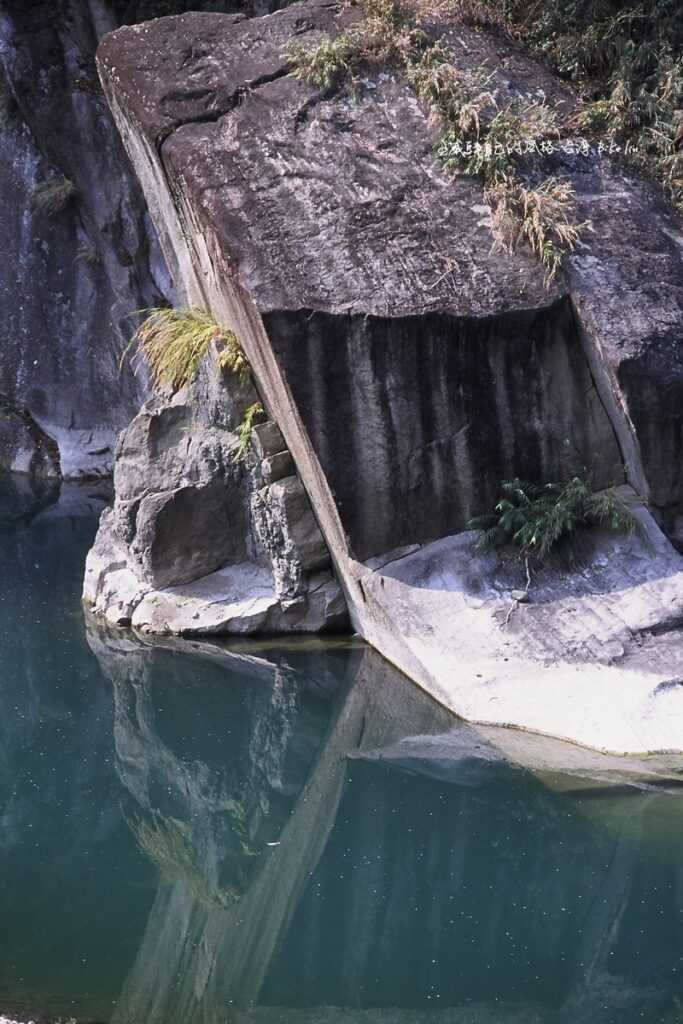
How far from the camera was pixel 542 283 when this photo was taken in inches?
331

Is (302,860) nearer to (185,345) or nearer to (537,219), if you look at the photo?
(185,345)

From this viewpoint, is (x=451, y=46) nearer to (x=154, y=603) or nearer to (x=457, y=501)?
(x=457, y=501)

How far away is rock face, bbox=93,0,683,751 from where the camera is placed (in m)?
8.21

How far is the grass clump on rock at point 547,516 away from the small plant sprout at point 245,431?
6.74 feet

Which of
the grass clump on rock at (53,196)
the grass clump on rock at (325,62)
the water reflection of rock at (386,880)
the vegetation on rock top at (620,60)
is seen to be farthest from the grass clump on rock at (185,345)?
the grass clump on rock at (53,196)

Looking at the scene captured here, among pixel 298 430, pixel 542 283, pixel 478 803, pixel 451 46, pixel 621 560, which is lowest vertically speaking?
pixel 478 803

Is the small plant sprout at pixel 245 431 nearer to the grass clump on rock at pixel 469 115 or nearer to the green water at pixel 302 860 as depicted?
the green water at pixel 302 860

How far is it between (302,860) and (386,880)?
0.56 meters

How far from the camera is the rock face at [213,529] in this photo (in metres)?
9.46

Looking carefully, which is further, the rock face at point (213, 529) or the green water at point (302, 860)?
the rock face at point (213, 529)

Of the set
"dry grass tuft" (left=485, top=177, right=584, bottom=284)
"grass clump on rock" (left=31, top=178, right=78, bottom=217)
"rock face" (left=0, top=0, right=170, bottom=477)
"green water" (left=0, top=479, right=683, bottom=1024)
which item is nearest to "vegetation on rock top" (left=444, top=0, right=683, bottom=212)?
"dry grass tuft" (left=485, top=177, right=584, bottom=284)

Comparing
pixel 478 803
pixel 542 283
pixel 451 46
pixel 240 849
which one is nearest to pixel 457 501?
pixel 542 283

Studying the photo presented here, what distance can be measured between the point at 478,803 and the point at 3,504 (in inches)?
378

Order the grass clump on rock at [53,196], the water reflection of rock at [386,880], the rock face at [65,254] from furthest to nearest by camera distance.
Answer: the grass clump on rock at [53,196], the rock face at [65,254], the water reflection of rock at [386,880]
